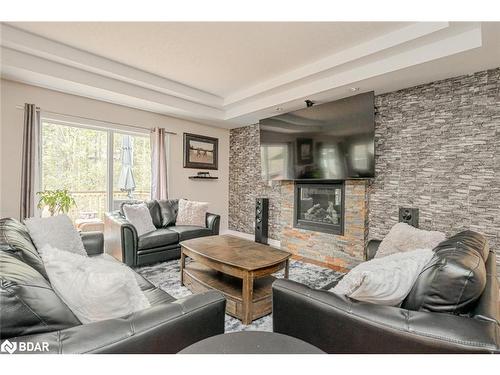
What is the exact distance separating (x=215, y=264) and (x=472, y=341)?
1.84 metres

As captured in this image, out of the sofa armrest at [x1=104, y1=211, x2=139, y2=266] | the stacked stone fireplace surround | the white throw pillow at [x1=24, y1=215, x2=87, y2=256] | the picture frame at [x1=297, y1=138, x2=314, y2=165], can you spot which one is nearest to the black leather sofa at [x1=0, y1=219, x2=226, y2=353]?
the white throw pillow at [x1=24, y1=215, x2=87, y2=256]

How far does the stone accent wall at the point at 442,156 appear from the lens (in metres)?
2.63

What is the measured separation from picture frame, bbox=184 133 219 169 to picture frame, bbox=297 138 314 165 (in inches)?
83.3

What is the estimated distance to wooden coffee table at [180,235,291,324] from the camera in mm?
2074

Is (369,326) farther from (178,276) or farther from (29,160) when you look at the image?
(29,160)

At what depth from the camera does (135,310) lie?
1.16m

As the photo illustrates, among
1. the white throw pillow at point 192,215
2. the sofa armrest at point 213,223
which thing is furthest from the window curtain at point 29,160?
the sofa armrest at point 213,223

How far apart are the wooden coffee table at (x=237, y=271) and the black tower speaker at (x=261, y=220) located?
167 centimetres

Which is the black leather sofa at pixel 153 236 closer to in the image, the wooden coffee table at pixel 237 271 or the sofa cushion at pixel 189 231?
the sofa cushion at pixel 189 231

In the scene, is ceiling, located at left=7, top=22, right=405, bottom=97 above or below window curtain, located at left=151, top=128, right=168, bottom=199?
above

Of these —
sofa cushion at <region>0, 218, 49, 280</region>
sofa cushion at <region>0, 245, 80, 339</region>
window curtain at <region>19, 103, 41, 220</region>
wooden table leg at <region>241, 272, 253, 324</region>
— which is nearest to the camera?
sofa cushion at <region>0, 245, 80, 339</region>

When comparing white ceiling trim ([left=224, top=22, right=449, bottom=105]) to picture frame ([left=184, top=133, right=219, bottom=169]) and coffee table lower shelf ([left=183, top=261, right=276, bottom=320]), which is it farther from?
coffee table lower shelf ([left=183, top=261, right=276, bottom=320])
